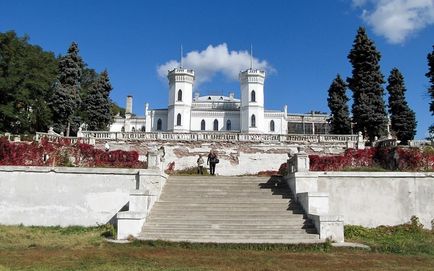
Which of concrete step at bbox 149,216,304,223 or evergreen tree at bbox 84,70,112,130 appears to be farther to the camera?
evergreen tree at bbox 84,70,112,130

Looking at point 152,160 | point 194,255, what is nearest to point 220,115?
point 152,160

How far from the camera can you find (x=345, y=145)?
2884cm

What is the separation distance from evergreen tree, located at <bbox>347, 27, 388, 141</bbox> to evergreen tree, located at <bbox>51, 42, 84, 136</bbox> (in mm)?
24415

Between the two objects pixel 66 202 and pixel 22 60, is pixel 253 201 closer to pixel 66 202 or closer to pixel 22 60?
pixel 66 202

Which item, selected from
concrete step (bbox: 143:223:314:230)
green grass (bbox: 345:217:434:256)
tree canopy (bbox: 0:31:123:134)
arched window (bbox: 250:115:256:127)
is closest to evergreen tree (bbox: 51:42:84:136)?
tree canopy (bbox: 0:31:123:134)

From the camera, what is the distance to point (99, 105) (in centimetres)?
4422

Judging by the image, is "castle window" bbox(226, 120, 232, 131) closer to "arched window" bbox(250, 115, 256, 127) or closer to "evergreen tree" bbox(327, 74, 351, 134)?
"arched window" bbox(250, 115, 256, 127)

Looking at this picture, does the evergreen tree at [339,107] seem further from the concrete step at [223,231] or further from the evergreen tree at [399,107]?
the concrete step at [223,231]

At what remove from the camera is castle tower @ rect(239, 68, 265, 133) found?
69938 mm

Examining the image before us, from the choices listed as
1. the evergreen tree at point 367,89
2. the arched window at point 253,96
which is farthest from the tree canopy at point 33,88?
the arched window at point 253,96

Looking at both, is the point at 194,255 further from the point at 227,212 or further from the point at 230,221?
the point at 227,212

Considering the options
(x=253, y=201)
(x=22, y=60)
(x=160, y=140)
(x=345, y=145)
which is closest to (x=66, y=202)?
(x=253, y=201)

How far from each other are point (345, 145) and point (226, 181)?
14.0 m

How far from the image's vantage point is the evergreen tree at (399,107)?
44062 mm
